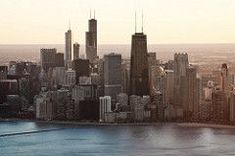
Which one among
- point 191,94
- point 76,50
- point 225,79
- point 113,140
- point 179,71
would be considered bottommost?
point 113,140

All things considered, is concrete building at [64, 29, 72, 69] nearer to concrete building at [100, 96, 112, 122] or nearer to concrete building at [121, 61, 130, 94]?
concrete building at [121, 61, 130, 94]

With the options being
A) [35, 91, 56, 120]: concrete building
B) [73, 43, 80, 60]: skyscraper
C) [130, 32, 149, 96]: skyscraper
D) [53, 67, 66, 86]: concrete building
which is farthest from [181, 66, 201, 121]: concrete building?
[73, 43, 80, 60]: skyscraper

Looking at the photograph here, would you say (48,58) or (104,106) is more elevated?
(48,58)

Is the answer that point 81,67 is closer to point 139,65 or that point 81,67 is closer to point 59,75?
point 59,75

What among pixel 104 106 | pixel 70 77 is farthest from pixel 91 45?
pixel 104 106

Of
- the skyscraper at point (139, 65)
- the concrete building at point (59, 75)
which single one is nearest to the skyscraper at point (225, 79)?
the skyscraper at point (139, 65)

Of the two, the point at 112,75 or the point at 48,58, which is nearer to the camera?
the point at 112,75
